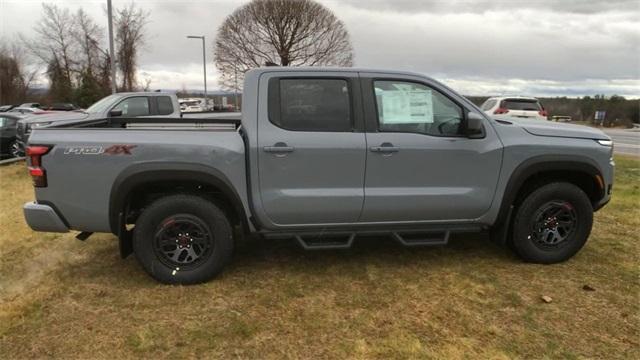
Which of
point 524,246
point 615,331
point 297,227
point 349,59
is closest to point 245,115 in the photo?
point 297,227

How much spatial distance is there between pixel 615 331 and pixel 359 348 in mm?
1813

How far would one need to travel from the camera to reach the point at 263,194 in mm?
4328

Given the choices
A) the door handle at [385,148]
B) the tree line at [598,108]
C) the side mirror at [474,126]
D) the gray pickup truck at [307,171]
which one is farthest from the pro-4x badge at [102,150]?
the tree line at [598,108]

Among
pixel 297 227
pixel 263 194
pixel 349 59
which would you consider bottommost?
pixel 297 227

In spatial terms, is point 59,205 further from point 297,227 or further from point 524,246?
point 524,246

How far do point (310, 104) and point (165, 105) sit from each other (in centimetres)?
Answer: 801

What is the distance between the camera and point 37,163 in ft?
13.6

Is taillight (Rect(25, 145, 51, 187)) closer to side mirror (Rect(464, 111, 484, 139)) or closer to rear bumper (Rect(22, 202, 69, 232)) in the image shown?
rear bumper (Rect(22, 202, 69, 232))

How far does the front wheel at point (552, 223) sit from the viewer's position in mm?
4789

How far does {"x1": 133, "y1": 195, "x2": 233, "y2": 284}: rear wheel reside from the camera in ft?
14.1

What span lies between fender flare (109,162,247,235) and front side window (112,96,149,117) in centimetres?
760

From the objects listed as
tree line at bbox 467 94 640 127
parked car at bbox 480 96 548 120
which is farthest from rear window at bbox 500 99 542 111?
tree line at bbox 467 94 640 127

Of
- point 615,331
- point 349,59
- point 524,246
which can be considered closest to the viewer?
point 615,331

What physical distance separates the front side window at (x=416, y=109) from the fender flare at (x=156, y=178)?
143 cm
